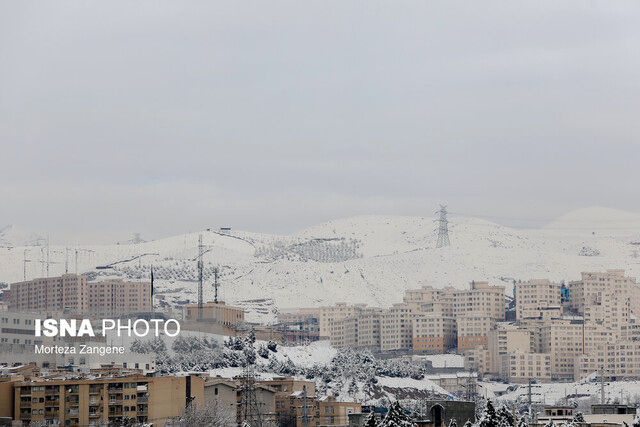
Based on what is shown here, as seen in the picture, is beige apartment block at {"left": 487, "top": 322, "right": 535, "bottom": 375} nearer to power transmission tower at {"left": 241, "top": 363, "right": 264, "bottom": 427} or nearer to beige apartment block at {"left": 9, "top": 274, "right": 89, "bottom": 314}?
beige apartment block at {"left": 9, "top": 274, "right": 89, "bottom": 314}

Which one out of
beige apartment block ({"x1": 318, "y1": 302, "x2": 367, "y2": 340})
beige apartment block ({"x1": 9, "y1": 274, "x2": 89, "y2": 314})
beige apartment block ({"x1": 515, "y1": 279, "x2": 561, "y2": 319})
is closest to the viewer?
beige apartment block ({"x1": 9, "y1": 274, "x2": 89, "y2": 314})

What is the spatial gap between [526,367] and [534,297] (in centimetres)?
2825

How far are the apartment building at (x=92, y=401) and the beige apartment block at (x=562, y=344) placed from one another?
9020cm

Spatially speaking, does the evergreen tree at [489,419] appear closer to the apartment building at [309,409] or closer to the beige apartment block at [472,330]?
the apartment building at [309,409]

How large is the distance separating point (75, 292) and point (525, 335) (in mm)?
45814

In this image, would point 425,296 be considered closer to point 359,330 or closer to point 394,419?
point 359,330

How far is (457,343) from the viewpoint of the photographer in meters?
179

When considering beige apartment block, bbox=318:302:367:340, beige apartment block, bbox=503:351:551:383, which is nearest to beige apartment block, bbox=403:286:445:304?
beige apartment block, bbox=318:302:367:340

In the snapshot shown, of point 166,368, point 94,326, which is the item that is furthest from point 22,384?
point 94,326

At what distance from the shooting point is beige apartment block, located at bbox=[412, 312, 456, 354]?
176 metres

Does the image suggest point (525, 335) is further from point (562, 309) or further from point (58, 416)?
point (58, 416)

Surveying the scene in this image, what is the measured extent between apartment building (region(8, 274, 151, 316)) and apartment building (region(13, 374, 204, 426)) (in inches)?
3879

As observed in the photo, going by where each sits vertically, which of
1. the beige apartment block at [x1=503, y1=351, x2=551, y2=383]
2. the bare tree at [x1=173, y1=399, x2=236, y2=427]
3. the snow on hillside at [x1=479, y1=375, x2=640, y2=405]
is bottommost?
the snow on hillside at [x1=479, y1=375, x2=640, y2=405]

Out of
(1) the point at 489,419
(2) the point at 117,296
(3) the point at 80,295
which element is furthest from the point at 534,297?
(1) the point at 489,419
